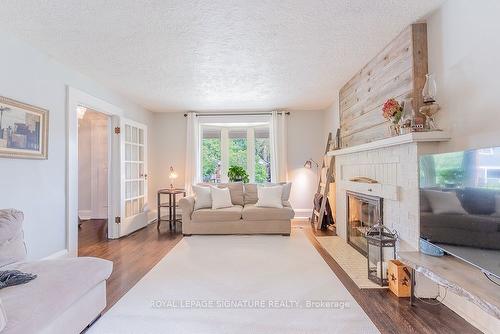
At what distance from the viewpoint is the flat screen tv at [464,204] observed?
144cm

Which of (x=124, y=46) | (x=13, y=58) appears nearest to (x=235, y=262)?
(x=124, y=46)

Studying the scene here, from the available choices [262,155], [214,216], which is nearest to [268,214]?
[214,216]

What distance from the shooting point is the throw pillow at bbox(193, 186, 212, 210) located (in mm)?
4602

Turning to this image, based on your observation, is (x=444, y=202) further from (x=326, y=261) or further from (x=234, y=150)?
(x=234, y=150)

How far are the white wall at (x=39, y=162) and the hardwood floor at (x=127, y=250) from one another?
0.69 meters

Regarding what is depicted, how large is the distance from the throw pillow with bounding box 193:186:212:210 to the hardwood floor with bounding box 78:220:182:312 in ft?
1.93

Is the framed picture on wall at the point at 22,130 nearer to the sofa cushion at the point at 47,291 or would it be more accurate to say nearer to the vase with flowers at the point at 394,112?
the sofa cushion at the point at 47,291

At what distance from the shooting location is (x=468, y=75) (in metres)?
1.92

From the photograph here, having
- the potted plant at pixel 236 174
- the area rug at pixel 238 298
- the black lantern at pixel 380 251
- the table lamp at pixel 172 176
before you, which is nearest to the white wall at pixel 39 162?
the area rug at pixel 238 298

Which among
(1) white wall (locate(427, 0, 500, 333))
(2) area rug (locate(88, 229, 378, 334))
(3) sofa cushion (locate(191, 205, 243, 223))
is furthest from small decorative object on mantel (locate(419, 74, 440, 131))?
(3) sofa cushion (locate(191, 205, 243, 223))

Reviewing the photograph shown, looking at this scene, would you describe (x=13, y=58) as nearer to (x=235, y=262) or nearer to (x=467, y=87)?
(x=235, y=262)

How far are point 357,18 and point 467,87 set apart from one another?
998mm

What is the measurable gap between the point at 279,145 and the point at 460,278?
14.3ft

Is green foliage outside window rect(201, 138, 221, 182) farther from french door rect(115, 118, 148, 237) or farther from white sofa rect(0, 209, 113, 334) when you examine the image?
white sofa rect(0, 209, 113, 334)
